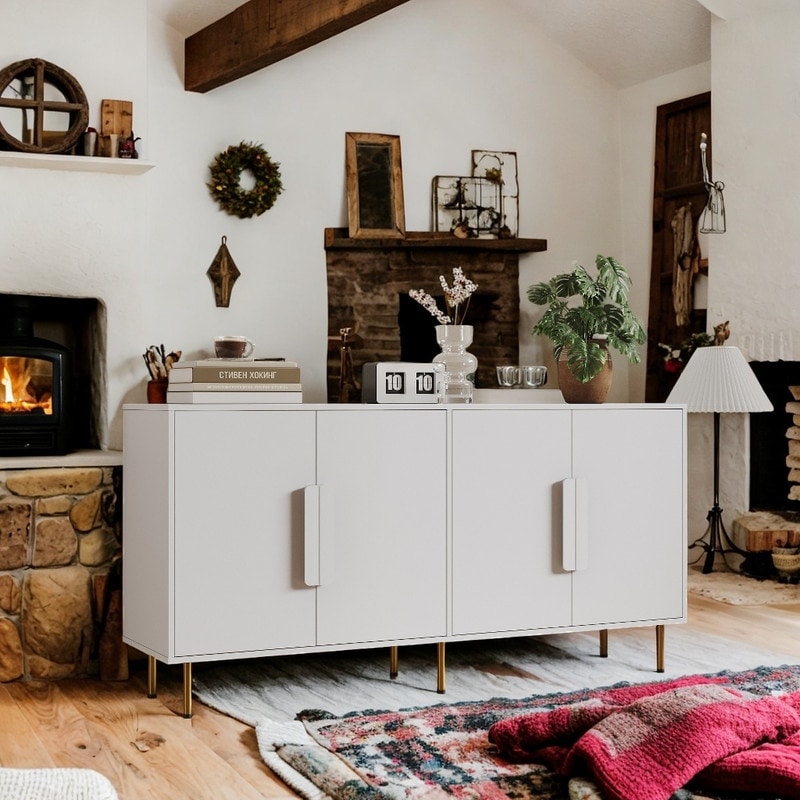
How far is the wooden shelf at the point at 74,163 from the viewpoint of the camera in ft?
13.0

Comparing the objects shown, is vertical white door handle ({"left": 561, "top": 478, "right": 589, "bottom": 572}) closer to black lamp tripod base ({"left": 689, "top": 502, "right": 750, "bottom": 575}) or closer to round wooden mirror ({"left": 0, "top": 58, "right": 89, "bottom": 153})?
black lamp tripod base ({"left": 689, "top": 502, "right": 750, "bottom": 575})

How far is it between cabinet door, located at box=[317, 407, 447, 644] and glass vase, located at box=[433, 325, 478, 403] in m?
0.26

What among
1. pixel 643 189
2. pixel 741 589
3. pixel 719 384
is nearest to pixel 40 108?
pixel 719 384

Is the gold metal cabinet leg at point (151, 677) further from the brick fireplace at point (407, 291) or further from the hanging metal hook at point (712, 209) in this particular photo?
the hanging metal hook at point (712, 209)

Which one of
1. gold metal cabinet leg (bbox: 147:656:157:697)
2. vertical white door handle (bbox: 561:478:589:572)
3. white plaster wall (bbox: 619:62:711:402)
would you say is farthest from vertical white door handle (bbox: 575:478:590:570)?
white plaster wall (bbox: 619:62:711:402)

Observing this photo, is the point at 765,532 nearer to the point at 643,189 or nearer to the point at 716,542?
the point at 716,542

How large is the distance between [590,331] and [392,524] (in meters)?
0.98

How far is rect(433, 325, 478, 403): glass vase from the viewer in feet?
12.4

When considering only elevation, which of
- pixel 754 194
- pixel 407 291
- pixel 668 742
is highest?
pixel 754 194

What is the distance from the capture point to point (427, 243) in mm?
5758

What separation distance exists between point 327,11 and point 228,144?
1.23m

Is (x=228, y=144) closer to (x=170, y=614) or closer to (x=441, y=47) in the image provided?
(x=441, y=47)

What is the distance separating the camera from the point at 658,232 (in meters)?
6.03

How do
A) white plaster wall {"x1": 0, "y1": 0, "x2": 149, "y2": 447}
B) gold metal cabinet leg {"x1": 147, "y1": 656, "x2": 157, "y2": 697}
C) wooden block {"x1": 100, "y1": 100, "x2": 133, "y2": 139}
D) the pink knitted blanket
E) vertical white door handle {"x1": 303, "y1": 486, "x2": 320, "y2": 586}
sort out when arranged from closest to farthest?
the pink knitted blanket < vertical white door handle {"x1": 303, "y1": 486, "x2": 320, "y2": 586} < gold metal cabinet leg {"x1": 147, "y1": 656, "x2": 157, "y2": 697} < white plaster wall {"x1": 0, "y1": 0, "x2": 149, "y2": 447} < wooden block {"x1": 100, "y1": 100, "x2": 133, "y2": 139}
